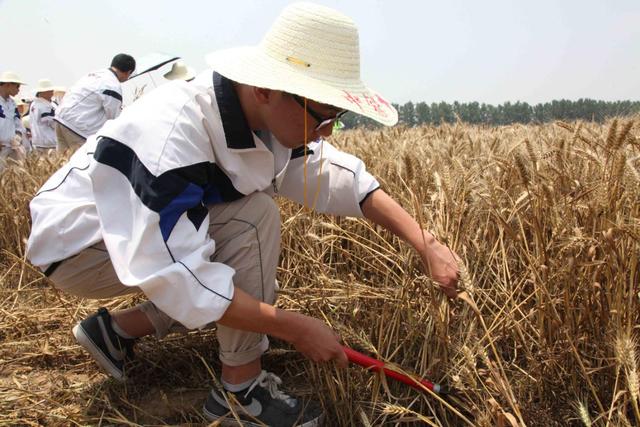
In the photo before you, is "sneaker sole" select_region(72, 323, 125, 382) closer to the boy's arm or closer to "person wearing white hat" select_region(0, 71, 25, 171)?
the boy's arm

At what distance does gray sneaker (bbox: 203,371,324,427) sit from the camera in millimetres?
1335

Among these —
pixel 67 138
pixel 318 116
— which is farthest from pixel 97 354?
pixel 67 138

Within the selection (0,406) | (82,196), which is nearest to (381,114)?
(82,196)

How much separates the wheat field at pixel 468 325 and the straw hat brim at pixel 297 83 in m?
0.26

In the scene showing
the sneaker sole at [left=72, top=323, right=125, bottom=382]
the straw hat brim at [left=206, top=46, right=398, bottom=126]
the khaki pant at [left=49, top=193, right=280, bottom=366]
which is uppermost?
the straw hat brim at [left=206, top=46, right=398, bottom=126]

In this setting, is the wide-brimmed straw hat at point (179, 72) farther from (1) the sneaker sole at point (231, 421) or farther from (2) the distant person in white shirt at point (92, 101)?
(1) the sneaker sole at point (231, 421)

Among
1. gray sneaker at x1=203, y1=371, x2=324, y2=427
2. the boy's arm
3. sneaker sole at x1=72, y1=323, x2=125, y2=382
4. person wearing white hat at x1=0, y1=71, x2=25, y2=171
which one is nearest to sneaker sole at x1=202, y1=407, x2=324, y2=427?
gray sneaker at x1=203, y1=371, x2=324, y2=427

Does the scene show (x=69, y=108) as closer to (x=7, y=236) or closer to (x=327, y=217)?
(x=7, y=236)

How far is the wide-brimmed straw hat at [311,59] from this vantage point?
3.58 ft

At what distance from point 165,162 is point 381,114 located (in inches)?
17.7

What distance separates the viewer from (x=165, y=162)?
3.60ft

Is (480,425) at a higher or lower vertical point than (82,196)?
lower

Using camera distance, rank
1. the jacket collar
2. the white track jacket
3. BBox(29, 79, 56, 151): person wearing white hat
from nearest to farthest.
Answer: the jacket collar, the white track jacket, BBox(29, 79, 56, 151): person wearing white hat

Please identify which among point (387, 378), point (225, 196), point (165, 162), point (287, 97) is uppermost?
point (287, 97)
